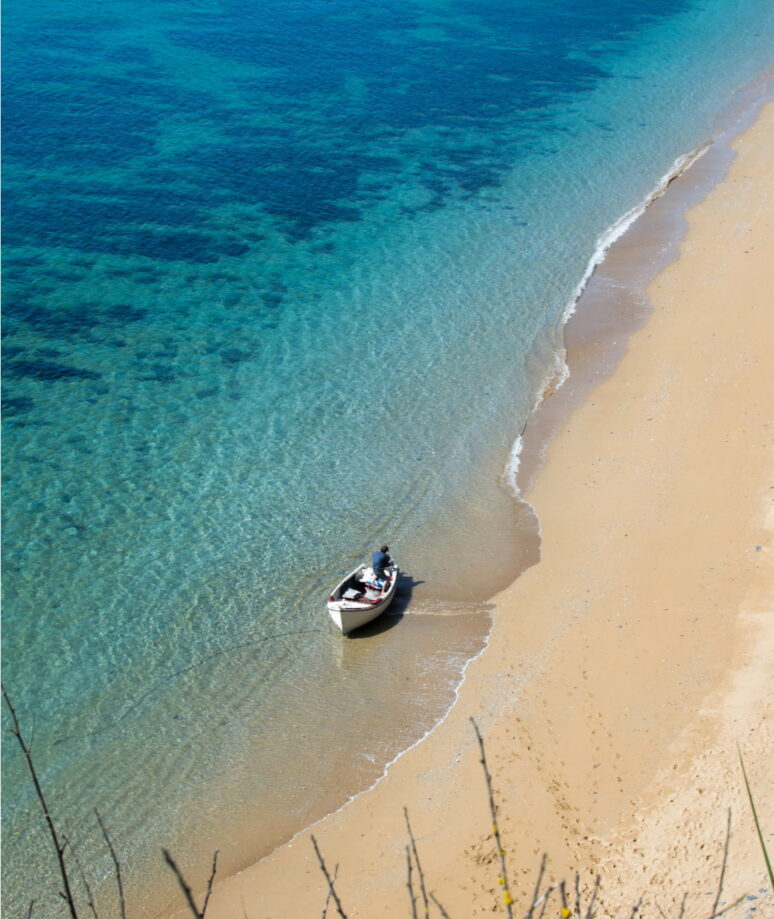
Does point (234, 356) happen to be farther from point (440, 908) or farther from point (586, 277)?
point (440, 908)

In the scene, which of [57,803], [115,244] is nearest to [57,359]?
[115,244]

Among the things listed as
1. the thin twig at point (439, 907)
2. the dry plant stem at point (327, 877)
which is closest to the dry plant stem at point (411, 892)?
the thin twig at point (439, 907)

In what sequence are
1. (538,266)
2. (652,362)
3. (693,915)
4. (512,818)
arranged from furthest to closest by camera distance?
(538,266) → (652,362) → (512,818) → (693,915)

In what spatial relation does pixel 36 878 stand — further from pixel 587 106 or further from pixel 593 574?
pixel 587 106

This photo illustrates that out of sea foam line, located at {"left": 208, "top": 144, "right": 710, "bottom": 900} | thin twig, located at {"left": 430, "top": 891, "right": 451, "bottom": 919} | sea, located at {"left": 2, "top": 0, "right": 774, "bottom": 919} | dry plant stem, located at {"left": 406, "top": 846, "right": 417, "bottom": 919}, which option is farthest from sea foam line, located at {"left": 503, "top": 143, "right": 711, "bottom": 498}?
thin twig, located at {"left": 430, "top": 891, "right": 451, "bottom": 919}

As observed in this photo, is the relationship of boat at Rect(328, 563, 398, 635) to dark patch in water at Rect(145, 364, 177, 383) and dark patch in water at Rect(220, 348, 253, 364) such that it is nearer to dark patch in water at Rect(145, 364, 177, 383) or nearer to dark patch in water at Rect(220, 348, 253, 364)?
dark patch in water at Rect(145, 364, 177, 383)

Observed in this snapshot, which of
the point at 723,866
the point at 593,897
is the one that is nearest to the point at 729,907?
the point at 723,866

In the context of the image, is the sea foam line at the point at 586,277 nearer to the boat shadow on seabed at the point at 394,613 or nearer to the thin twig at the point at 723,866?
the boat shadow on seabed at the point at 394,613
